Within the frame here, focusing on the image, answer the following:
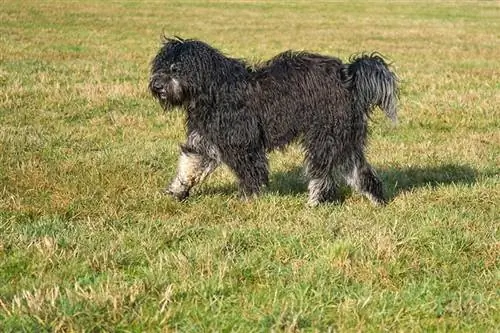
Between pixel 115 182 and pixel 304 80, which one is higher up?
pixel 304 80

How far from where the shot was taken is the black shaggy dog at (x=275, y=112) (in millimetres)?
7438

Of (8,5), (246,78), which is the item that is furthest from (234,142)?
(8,5)

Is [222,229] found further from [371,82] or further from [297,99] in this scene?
[371,82]

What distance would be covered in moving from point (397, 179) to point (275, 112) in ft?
8.48

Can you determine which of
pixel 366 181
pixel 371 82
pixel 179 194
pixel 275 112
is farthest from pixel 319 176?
pixel 179 194

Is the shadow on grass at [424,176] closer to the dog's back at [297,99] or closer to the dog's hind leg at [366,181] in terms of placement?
the dog's hind leg at [366,181]

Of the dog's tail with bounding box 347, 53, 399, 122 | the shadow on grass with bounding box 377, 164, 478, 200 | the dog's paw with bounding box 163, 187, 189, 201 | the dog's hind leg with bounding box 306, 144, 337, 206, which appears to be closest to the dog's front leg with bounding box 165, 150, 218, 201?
the dog's paw with bounding box 163, 187, 189, 201

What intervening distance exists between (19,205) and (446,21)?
43.6m

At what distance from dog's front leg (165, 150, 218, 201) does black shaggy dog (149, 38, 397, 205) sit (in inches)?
0.5

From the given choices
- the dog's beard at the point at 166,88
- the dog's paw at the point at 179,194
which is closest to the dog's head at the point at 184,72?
the dog's beard at the point at 166,88

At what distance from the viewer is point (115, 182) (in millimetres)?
8297

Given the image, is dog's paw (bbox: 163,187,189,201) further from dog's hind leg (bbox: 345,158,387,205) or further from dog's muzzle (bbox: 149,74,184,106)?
dog's hind leg (bbox: 345,158,387,205)

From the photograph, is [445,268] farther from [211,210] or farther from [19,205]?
[19,205]

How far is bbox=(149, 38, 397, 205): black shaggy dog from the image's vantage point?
24.4 ft
